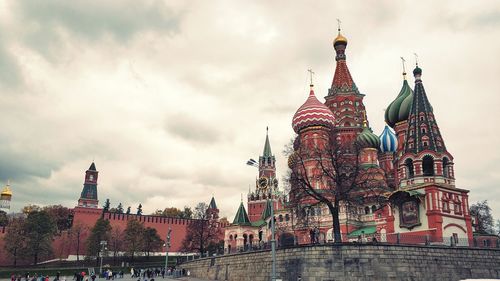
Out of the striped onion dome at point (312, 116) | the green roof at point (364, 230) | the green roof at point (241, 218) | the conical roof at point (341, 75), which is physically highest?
the conical roof at point (341, 75)

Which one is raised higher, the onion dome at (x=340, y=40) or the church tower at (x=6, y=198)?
the onion dome at (x=340, y=40)

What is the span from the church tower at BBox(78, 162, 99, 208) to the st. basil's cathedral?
2754 inches

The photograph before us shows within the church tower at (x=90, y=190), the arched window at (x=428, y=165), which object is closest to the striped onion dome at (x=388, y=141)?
the arched window at (x=428, y=165)

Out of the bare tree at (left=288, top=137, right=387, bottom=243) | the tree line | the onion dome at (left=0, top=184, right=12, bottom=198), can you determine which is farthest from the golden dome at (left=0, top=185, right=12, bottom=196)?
the bare tree at (left=288, top=137, right=387, bottom=243)

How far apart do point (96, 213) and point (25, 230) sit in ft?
58.9

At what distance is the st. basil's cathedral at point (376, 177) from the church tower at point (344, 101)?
0.53ft

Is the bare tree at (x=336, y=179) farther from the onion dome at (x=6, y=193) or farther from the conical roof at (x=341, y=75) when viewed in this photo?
the onion dome at (x=6, y=193)

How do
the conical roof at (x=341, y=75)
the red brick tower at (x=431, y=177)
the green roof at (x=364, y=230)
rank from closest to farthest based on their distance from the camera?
the red brick tower at (x=431, y=177) → the green roof at (x=364, y=230) → the conical roof at (x=341, y=75)

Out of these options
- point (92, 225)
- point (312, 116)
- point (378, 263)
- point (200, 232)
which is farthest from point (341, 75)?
point (92, 225)

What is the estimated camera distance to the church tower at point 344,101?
71438 mm

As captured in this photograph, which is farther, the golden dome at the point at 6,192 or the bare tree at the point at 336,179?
the golden dome at the point at 6,192

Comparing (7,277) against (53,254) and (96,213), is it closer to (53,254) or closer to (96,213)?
(53,254)

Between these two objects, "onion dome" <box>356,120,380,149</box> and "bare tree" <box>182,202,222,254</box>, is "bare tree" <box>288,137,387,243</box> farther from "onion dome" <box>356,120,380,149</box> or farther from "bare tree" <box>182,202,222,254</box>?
"bare tree" <box>182,202,222,254</box>

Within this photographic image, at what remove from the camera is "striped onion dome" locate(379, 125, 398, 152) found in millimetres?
67562
